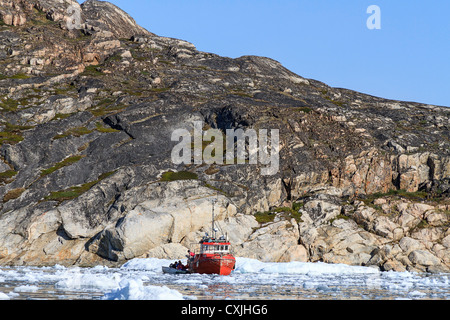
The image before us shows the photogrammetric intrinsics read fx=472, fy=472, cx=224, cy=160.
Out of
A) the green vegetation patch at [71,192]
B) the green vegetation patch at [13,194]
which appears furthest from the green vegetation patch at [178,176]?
the green vegetation patch at [13,194]

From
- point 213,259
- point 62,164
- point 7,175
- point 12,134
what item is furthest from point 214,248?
point 12,134

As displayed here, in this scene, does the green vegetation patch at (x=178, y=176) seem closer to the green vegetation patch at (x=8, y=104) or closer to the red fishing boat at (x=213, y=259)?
the red fishing boat at (x=213, y=259)

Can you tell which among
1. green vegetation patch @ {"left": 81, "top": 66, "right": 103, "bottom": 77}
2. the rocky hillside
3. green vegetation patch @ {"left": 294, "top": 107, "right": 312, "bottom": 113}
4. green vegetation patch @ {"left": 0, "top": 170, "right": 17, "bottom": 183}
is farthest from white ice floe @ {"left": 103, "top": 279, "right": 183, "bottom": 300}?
green vegetation patch @ {"left": 81, "top": 66, "right": 103, "bottom": 77}

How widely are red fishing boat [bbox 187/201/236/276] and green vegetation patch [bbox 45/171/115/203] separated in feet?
105

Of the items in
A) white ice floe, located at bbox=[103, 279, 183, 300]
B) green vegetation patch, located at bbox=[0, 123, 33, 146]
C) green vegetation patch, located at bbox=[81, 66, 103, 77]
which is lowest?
white ice floe, located at bbox=[103, 279, 183, 300]

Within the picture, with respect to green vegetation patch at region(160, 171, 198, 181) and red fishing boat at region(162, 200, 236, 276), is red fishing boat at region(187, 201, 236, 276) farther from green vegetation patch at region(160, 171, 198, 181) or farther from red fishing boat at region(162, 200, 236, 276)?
green vegetation patch at region(160, 171, 198, 181)

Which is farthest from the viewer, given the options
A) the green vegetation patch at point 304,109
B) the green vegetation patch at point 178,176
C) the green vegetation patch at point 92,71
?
the green vegetation patch at point 92,71

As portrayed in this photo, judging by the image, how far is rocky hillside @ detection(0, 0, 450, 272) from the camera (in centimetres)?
8856

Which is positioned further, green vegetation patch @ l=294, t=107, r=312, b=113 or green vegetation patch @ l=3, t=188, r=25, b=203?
green vegetation patch @ l=294, t=107, r=312, b=113

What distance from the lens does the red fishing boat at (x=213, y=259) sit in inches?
2680

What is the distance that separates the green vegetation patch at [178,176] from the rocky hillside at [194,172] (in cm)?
44

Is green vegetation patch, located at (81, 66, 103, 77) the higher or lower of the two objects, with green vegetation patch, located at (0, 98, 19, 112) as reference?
higher

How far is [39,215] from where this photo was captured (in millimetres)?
89000

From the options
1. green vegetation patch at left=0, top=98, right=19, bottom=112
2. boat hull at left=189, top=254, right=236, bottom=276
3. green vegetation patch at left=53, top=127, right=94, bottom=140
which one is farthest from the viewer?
green vegetation patch at left=0, top=98, right=19, bottom=112
